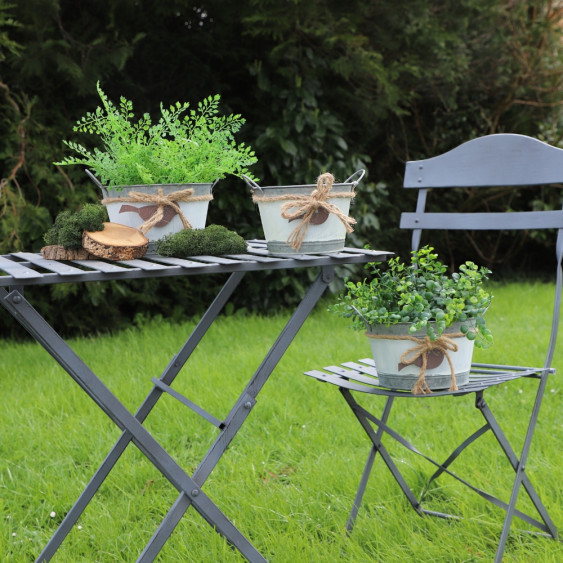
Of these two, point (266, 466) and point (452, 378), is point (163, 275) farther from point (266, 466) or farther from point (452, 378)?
point (266, 466)

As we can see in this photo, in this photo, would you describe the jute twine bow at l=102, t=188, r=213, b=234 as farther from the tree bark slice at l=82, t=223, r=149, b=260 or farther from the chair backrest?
the chair backrest

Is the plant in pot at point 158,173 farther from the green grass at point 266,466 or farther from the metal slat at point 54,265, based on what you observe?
the green grass at point 266,466

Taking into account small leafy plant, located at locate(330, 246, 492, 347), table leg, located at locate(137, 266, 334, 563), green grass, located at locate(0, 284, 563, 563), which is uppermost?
small leafy plant, located at locate(330, 246, 492, 347)

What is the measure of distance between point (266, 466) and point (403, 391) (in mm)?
935

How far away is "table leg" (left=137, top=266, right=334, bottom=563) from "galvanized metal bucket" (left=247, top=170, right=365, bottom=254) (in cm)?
8

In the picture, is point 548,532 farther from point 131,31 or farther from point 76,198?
point 131,31

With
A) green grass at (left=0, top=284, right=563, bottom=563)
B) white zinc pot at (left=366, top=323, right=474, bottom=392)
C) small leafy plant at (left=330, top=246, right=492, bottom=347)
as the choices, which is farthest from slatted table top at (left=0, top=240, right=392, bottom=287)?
green grass at (left=0, top=284, right=563, bottom=563)

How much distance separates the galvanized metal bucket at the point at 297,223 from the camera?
80.2 inches

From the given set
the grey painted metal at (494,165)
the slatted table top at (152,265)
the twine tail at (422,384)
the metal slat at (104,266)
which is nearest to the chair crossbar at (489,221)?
the grey painted metal at (494,165)

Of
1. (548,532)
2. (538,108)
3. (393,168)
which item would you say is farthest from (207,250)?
(538,108)

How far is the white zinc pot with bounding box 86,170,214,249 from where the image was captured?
2041 millimetres

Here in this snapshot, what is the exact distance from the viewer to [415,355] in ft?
6.67

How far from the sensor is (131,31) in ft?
17.5

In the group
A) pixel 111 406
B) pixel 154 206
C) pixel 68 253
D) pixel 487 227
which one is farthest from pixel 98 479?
pixel 487 227
